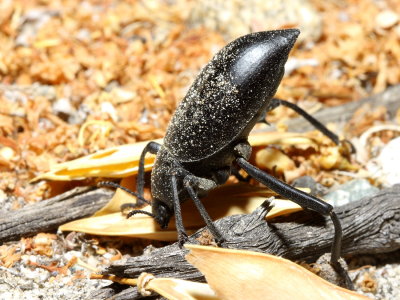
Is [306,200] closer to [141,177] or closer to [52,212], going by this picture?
[141,177]

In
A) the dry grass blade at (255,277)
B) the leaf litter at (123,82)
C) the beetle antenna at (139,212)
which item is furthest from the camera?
the leaf litter at (123,82)

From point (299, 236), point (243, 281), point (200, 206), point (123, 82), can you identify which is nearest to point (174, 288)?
point (243, 281)

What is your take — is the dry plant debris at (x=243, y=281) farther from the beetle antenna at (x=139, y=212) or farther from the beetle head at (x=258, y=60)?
the beetle head at (x=258, y=60)

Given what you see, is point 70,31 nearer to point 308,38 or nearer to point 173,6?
point 173,6

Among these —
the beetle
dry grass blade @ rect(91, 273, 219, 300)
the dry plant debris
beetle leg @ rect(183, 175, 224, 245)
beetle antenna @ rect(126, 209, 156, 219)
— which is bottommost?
dry grass blade @ rect(91, 273, 219, 300)

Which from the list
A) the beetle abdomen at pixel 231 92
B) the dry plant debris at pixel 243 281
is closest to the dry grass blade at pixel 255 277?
the dry plant debris at pixel 243 281

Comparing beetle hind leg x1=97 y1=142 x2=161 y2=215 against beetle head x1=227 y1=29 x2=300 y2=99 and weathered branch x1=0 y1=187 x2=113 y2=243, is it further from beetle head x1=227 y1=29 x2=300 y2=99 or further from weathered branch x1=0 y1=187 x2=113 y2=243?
beetle head x1=227 y1=29 x2=300 y2=99

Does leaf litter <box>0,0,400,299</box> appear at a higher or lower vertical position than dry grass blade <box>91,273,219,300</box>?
higher

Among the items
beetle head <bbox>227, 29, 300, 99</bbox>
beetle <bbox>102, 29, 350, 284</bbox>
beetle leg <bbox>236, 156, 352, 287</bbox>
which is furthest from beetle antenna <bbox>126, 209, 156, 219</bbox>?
beetle head <bbox>227, 29, 300, 99</bbox>
